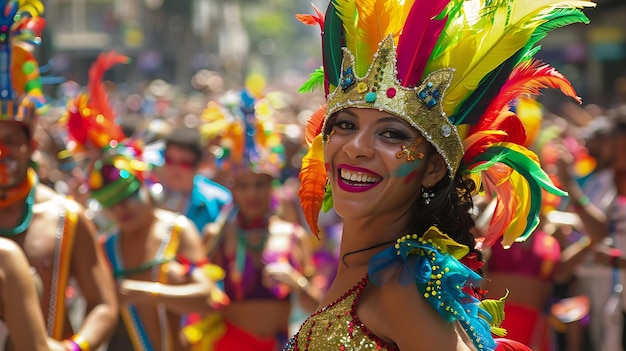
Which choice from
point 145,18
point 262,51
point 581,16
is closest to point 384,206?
point 581,16

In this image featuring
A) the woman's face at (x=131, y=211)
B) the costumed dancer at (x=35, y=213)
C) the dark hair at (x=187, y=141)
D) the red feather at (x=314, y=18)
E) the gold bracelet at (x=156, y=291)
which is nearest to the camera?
the red feather at (x=314, y=18)

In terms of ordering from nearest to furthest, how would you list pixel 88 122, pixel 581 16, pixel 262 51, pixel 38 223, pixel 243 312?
pixel 581 16
pixel 38 223
pixel 88 122
pixel 243 312
pixel 262 51

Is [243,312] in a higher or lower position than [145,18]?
higher

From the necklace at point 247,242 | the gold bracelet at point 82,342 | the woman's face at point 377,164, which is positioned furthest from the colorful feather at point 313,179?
the necklace at point 247,242

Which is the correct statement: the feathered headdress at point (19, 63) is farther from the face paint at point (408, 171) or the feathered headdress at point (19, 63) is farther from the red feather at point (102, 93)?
the face paint at point (408, 171)

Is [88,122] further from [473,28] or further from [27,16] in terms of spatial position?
[473,28]

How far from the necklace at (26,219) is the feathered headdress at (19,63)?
0.31 metres

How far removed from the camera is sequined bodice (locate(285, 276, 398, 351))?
2.75 m

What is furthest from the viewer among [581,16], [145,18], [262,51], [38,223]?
[262,51]

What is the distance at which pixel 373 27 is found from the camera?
297cm

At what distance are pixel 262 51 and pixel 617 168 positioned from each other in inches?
4883

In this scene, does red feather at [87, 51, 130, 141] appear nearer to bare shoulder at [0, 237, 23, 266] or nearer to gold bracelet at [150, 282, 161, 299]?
gold bracelet at [150, 282, 161, 299]

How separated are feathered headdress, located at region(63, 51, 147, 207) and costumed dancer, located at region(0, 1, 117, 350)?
1.44m

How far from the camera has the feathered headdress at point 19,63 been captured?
180 inches
